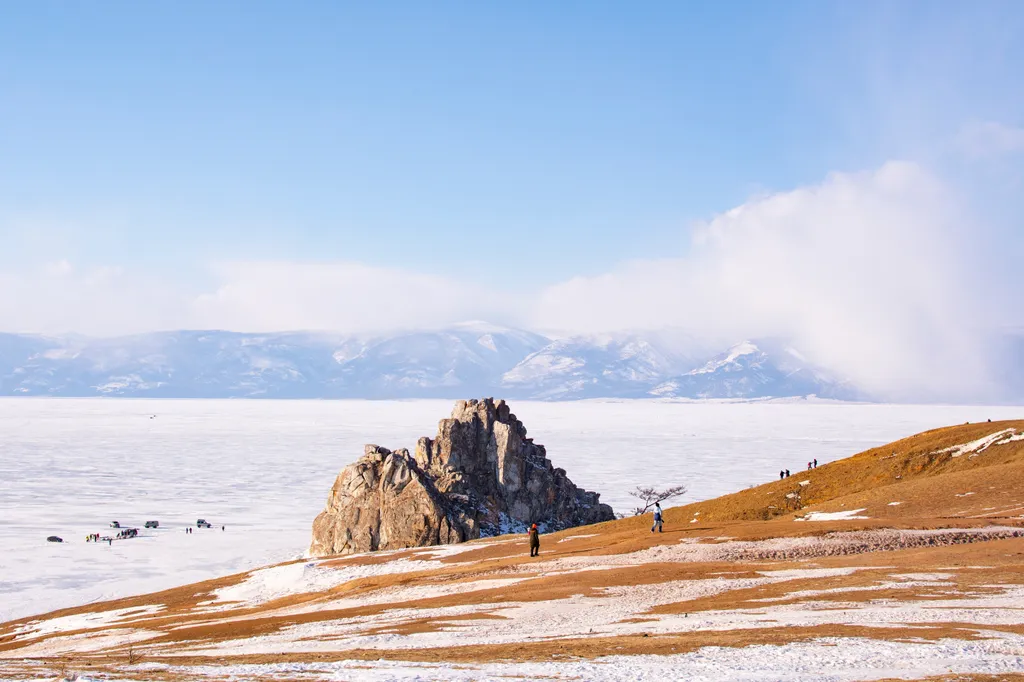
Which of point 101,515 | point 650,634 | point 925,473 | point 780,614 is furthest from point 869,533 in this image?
point 101,515

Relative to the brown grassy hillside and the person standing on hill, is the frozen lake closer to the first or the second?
the brown grassy hillside

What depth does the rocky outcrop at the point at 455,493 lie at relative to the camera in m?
83.9

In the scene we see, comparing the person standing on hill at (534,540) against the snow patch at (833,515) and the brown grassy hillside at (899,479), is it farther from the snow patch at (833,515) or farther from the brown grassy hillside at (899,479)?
the brown grassy hillside at (899,479)

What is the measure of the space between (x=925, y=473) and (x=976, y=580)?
40.6 meters

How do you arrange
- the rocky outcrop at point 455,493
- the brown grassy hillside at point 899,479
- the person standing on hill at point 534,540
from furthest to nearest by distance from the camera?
the rocky outcrop at point 455,493
the brown grassy hillside at point 899,479
the person standing on hill at point 534,540

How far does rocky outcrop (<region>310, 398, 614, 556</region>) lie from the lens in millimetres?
83875

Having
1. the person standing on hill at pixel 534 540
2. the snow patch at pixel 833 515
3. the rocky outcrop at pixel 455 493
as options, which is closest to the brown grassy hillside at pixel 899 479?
the snow patch at pixel 833 515

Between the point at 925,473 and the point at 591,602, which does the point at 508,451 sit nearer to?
the point at 925,473

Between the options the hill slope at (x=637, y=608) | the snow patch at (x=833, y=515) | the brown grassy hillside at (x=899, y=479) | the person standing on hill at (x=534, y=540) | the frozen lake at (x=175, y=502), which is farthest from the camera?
the frozen lake at (x=175, y=502)

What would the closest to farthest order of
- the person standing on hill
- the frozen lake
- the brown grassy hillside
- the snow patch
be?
the person standing on hill → the snow patch → the brown grassy hillside → the frozen lake

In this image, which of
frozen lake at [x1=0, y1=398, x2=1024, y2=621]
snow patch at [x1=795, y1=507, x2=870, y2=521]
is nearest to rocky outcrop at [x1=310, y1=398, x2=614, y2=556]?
frozen lake at [x1=0, y1=398, x2=1024, y2=621]

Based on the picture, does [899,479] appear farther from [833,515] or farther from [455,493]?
[455,493]

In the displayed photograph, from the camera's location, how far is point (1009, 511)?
56.4m

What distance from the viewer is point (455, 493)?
307ft
